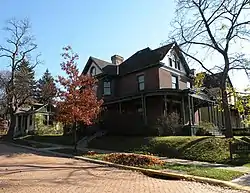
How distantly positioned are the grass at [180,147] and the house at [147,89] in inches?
125

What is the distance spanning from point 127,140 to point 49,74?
200 feet

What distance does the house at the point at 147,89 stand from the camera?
25391 mm

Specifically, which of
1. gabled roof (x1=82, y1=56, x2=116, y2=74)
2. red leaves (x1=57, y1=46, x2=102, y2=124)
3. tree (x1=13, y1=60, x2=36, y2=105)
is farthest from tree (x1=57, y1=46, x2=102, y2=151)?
tree (x1=13, y1=60, x2=36, y2=105)

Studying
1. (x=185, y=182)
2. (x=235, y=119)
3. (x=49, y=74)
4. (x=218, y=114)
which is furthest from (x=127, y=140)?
(x=49, y=74)

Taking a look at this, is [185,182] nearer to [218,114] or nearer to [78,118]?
[78,118]

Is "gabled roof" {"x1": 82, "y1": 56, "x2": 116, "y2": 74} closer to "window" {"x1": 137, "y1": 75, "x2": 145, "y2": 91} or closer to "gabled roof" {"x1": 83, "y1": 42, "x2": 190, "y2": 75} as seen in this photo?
"gabled roof" {"x1": 83, "y1": 42, "x2": 190, "y2": 75}


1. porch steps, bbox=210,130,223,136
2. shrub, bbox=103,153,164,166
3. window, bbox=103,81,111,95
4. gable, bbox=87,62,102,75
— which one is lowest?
shrub, bbox=103,153,164,166

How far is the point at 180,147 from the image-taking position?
17922mm

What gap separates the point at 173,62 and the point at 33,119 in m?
25.7

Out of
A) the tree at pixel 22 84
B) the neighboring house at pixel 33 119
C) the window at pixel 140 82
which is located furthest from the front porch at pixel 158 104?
the neighboring house at pixel 33 119

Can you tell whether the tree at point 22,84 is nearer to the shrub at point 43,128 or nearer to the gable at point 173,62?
the shrub at point 43,128

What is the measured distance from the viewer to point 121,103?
2909 centimetres

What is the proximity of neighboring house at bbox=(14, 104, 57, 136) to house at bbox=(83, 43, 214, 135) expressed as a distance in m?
14.8

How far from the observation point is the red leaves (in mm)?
19469
